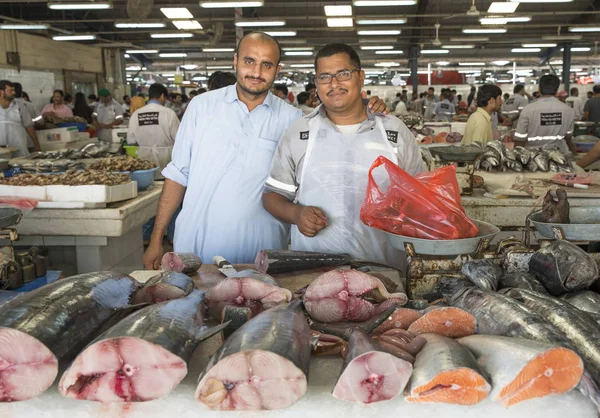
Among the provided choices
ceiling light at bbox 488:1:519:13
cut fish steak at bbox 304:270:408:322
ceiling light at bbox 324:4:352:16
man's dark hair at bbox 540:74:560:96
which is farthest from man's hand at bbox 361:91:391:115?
ceiling light at bbox 488:1:519:13

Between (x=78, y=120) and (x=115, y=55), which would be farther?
(x=115, y=55)

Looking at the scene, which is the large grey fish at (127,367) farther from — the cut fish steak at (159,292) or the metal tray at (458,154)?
the metal tray at (458,154)

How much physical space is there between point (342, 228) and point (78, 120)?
1006 cm

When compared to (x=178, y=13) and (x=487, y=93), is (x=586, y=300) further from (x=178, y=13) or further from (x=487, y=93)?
(x=178, y=13)

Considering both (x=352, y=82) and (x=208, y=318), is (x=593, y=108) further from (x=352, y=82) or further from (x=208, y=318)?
(x=208, y=318)

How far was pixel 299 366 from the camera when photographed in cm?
153

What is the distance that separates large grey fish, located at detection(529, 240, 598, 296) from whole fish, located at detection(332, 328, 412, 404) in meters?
0.85

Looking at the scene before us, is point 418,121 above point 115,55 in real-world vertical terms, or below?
below

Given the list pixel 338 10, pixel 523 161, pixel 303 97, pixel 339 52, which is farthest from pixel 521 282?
pixel 338 10

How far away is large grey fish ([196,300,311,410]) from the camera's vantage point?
4.97ft

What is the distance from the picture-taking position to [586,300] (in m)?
2.05

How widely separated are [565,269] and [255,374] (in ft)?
3.93

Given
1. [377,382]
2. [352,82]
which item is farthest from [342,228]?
[377,382]

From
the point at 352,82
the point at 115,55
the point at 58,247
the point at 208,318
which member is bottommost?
the point at 58,247
